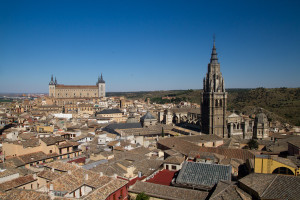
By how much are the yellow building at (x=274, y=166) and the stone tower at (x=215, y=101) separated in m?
24.6

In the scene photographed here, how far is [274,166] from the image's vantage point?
17.0 m

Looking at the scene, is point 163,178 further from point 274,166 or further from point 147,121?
point 147,121

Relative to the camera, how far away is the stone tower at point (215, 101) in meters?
41.9

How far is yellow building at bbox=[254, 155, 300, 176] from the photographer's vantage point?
55.0ft

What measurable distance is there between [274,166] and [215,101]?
25565 millimetres

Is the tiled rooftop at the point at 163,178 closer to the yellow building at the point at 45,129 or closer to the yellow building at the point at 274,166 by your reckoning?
the yellow building at the point at 274,166

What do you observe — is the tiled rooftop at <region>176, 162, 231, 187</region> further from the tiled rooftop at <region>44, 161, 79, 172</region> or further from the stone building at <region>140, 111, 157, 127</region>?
the stone building at <region>140, 111, 157, 127</region>

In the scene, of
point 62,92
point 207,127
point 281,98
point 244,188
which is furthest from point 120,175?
point 62,92

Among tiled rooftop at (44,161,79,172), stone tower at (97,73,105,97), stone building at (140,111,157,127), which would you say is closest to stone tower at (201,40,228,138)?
stone building at (140,111,157,127)

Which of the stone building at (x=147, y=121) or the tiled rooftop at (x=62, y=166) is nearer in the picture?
the tiled rooftop at (x=62, y=166)

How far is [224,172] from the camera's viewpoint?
1723cm

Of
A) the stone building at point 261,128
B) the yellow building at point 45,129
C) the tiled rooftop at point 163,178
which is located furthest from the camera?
the yellow building at point 45,129

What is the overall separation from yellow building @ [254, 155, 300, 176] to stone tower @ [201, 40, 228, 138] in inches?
967

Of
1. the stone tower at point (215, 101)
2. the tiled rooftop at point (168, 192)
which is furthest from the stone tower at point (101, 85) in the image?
the tiled rooftop at point (168, 192)
